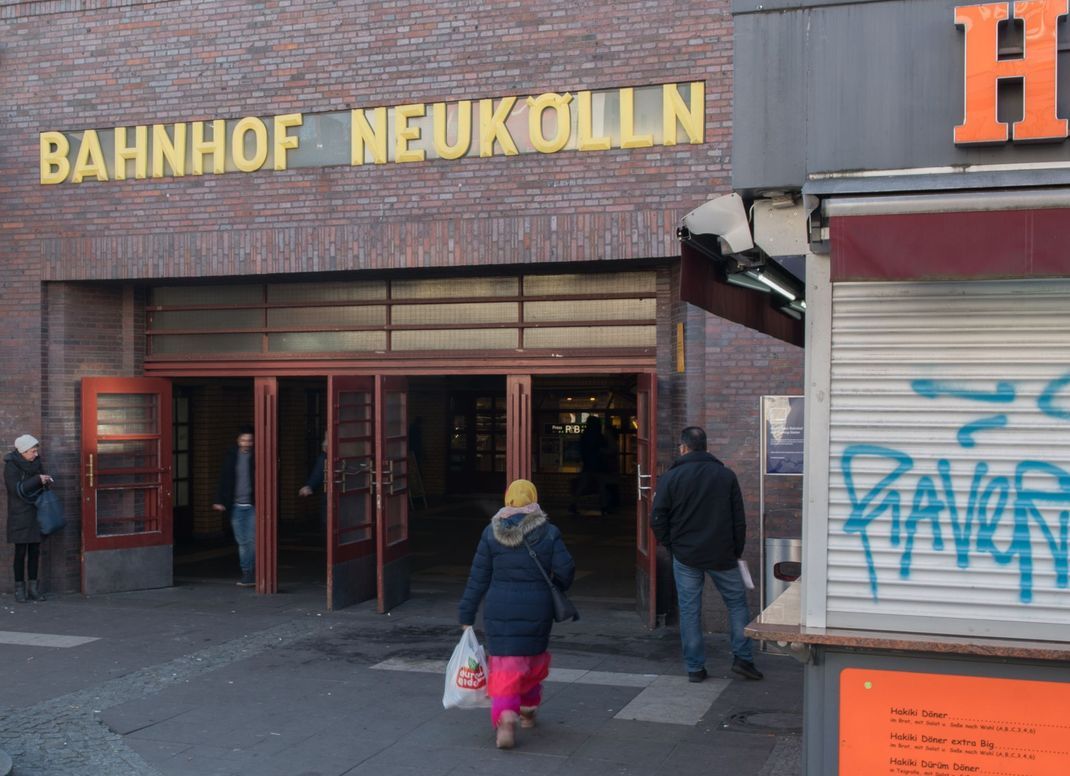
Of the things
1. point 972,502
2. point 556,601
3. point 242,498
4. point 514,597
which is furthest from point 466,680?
point 242,498

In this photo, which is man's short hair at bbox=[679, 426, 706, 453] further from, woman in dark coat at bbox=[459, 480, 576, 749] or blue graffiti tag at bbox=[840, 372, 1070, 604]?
blue graffiti tag at bbox=[840, 372, 1070, 604]

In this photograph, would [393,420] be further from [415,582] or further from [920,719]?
[920,719]

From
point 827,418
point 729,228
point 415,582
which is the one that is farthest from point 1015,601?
point 415,582

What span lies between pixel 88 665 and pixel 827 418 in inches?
269

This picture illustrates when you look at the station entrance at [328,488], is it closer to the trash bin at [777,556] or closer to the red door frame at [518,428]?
the red door frame at [518,428]

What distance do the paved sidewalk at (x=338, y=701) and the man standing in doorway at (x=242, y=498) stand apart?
152 cm

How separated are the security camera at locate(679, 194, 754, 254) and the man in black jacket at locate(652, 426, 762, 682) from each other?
3.24 m

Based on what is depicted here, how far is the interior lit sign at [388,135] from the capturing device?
417 inches

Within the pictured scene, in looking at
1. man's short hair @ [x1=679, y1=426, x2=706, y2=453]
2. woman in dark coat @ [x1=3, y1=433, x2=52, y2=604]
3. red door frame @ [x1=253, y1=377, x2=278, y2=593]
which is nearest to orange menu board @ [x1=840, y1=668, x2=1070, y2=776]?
man's short hair @ [x1=679, y1=426, x2=706, y2=453]

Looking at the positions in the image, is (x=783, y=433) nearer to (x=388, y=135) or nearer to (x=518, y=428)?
(x=518, y=428)

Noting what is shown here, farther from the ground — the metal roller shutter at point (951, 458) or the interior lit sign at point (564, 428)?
the metal roller shutter at point (951, 458)

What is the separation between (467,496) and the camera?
2456cm

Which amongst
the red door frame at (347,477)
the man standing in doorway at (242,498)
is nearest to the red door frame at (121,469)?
the man standing in doorway at (242,498)

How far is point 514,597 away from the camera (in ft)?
23.4
